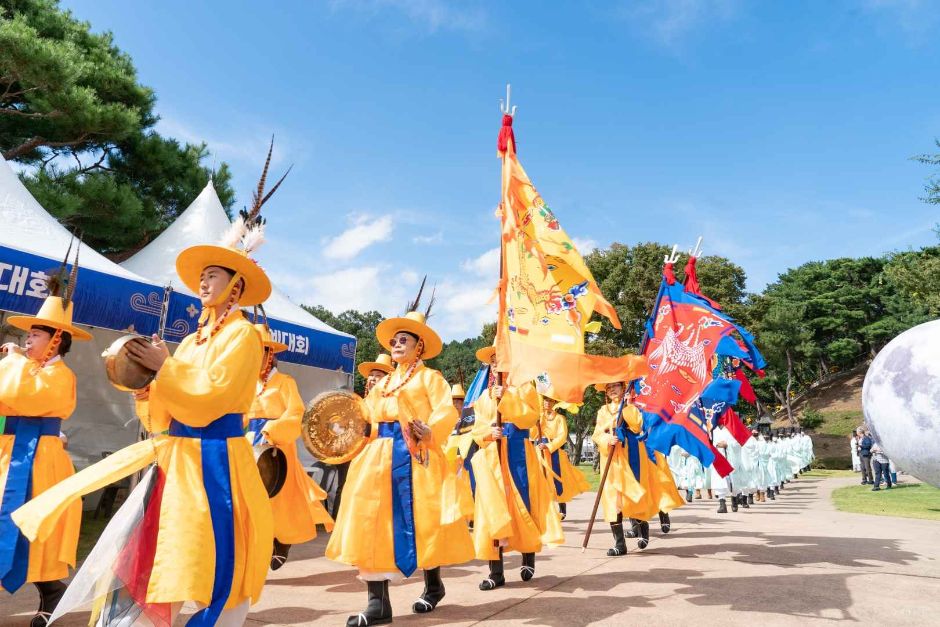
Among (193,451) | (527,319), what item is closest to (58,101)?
(527,319)

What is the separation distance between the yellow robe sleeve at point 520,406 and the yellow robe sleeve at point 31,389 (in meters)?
3.44

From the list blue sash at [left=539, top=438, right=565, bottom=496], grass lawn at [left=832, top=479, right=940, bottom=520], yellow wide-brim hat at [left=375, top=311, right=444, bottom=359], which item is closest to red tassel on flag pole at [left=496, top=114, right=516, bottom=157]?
yellow wide-brim hat at [left=375, top=311, right=444, bottom=359]

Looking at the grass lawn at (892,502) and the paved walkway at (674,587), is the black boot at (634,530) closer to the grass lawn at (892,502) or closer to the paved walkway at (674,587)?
the paved walkway at (674,587)

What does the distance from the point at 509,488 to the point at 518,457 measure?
341mm

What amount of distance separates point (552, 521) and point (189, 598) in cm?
410

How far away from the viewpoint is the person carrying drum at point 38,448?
4.01 m

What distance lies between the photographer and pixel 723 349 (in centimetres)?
709

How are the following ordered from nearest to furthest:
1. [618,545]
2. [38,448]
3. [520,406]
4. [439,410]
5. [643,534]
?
1. [38,448]
2. [439,410]
3. [520,406]
4. [618,545]
5. [643,534]

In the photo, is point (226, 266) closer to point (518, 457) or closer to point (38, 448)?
point (38, 448)

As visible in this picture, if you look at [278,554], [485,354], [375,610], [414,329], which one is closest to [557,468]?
[485,354]

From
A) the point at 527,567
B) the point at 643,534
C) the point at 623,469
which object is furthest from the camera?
the point at 623,469

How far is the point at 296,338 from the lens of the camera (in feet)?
34.7

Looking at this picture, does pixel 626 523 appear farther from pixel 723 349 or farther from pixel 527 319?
pixel 527 319

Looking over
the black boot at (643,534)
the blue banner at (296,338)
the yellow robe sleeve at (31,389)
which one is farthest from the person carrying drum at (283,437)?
the black boot at (643,534)
